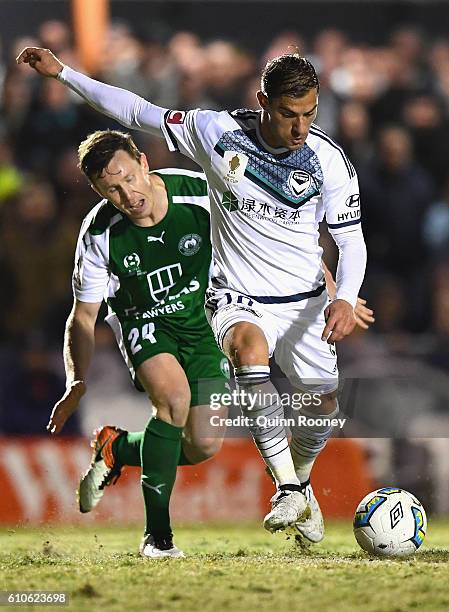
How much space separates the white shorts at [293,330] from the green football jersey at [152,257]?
317 millimetres

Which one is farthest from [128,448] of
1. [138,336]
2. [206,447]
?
[138,336]

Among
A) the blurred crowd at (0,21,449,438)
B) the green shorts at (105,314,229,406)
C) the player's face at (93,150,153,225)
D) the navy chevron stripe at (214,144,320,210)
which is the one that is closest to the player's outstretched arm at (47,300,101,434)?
the green shorts at (105,314,229,406)

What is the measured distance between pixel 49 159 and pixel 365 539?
5.41 m

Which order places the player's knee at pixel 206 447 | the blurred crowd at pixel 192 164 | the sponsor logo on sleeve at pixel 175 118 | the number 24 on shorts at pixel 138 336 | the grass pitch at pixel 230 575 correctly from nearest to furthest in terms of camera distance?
the grass pitch at pixel 230 575 < the sponsor logo on sleeve at pixel 175 118 < the number 24 on shorts at pixel 138 336 < the player's knee at pixel 206 447 < the blurred crowd at pixel 192 164

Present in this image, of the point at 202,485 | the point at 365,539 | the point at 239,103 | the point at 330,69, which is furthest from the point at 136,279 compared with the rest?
the point at 330,69

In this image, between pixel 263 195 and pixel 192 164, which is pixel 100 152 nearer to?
pixel 263 195

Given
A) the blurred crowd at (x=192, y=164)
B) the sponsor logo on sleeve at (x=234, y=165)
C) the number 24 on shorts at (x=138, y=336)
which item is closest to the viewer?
the sponsor logo on sleeve at (x=234, y=165)

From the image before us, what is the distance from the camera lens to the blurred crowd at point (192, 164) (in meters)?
9.30

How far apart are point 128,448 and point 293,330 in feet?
3.95

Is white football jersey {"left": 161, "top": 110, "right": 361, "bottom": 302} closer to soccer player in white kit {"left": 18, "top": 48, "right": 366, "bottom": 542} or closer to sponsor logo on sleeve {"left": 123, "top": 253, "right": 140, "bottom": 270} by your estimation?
soccer player in white kit {"left": 18, "top": 48, "right": 366, "bottom": 542}

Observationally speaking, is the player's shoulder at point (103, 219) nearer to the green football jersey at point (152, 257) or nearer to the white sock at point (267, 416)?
the green football jersey at point (152, 257)

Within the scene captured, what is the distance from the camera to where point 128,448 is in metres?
6.67

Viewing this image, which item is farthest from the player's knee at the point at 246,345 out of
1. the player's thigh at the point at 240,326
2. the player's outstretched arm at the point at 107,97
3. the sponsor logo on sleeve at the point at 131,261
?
the player's outstretched arm at the point at 107,97

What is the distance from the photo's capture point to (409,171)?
32.4 ft
